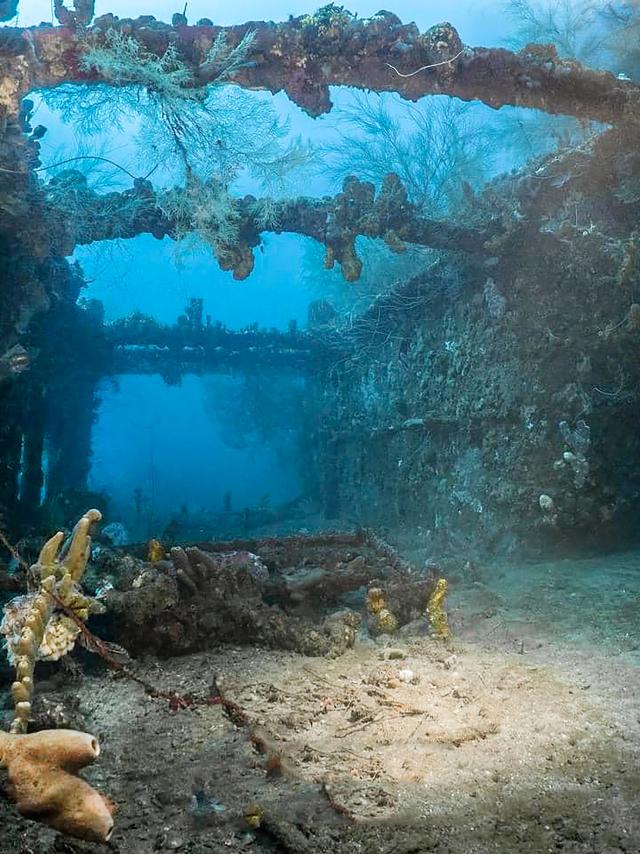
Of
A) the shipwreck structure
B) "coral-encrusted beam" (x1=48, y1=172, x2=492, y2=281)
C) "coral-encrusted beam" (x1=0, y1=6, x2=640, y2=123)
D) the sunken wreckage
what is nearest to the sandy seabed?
the sunken wreckage

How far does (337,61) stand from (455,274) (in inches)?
191

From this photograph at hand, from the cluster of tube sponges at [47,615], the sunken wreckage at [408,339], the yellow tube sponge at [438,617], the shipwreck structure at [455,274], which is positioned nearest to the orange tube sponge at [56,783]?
the sunken wreckage at [408,339]

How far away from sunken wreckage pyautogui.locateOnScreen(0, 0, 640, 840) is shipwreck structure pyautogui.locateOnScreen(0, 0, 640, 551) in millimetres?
30

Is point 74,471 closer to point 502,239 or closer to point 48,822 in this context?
point 502,239

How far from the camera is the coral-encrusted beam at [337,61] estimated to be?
5.69m

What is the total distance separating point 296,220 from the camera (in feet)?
29.0

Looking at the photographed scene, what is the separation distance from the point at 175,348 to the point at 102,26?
30.6 feet

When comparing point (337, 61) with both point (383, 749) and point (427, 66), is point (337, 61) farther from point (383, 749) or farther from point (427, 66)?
point (383, 749)

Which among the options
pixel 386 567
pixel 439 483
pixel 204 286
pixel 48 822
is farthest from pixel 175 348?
pixel 204 286

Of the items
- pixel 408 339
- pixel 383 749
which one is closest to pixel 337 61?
pixel 408 339

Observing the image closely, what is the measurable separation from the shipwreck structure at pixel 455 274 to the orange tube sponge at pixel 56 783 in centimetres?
555

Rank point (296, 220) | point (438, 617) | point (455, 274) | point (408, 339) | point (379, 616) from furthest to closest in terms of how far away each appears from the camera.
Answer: point (408, 339), point (455, 274), point (296, 220), point (379, 616), point (438, 617)

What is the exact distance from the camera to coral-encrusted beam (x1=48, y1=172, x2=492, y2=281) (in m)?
8.37

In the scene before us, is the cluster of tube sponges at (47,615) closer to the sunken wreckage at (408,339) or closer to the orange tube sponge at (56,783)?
the sunken wreckage at (408,339)
